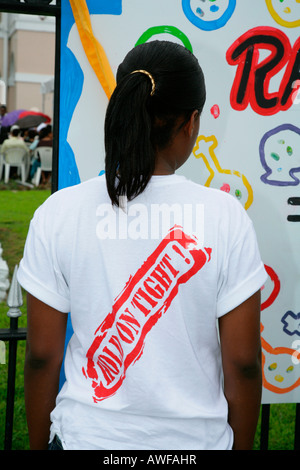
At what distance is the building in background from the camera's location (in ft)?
71.0

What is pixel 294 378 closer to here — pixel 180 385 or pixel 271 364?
pixel 271 364

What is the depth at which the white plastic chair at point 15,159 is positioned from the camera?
11.1 m

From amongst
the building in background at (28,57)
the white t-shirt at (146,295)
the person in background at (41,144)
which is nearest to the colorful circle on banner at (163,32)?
the white t-shirt at (146,295)

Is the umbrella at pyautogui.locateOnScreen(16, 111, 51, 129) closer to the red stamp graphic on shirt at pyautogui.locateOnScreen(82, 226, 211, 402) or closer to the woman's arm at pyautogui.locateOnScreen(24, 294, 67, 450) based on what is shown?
the woman's arm at pyautogui.locateOnScreen(24, 294, 67, 450)

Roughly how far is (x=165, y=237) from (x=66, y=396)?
0.36 m

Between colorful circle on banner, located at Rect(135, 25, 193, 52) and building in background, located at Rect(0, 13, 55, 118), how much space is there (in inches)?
793

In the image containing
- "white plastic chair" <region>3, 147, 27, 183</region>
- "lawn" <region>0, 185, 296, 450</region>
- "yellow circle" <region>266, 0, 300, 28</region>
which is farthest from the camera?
"white plastic chair" <region>3, 147, 27, 183</region>

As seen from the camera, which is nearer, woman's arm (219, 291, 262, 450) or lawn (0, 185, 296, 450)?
woman's arm (219, 291, 262, 450)

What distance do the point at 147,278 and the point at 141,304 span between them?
0.05 meters

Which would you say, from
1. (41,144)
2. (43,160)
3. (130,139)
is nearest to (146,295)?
(130,139)

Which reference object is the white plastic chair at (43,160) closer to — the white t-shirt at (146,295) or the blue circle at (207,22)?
the blue circle at (207,22)

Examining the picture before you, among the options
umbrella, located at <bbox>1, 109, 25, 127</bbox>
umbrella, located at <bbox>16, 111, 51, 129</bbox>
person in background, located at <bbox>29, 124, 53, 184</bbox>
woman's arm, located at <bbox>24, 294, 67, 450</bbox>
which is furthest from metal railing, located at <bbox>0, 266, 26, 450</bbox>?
umbrella, located at <bbox>1, 109, 25, 127</bbox>
